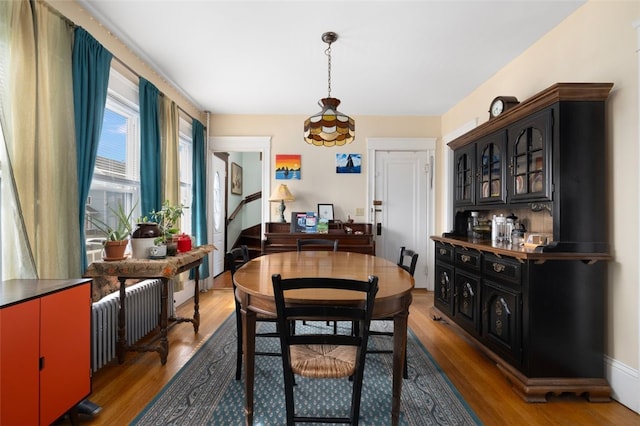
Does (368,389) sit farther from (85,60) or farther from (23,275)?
(85,60)

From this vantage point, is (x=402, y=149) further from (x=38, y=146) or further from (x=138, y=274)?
(x=38, y=146)

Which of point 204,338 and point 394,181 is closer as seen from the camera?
point 204,338

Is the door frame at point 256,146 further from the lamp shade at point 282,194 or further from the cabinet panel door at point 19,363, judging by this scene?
the cabinet panel door at point 19,363

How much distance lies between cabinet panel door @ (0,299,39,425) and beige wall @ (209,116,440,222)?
323 centimetres

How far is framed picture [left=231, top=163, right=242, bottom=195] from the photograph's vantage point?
5922mm

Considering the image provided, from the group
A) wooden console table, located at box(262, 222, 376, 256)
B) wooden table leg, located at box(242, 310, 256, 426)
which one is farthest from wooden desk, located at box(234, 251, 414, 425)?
wooden console table, located at box(262, 222, 376, 256)

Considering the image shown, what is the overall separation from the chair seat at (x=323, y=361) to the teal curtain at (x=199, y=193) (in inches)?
112

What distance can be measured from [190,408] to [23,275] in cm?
121

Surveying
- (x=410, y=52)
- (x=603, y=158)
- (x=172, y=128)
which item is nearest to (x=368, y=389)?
(x=603, y=158)

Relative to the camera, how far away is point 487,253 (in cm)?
235

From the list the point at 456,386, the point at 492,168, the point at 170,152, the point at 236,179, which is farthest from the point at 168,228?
the point at 236,179

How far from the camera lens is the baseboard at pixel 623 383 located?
5.85 feet

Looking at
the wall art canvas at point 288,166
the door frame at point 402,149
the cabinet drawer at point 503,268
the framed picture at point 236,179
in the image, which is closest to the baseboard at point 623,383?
the cabinet drawer at point 503,268

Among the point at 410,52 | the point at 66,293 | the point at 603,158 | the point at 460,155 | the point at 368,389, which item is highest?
the point at 410,52
